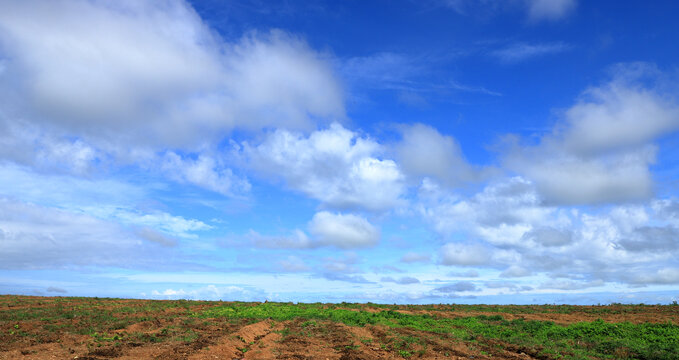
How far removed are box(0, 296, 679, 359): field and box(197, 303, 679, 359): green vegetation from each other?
63 mm

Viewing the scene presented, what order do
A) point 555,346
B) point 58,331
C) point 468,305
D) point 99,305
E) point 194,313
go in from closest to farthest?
point 555,346 < point 58,331 < point 194,313 < point 99,305 < point 468,305

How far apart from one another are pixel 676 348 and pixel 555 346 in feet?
18.7

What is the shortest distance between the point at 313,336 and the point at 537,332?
1556 cm

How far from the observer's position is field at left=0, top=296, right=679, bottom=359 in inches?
819

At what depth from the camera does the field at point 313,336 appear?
20.8 meters

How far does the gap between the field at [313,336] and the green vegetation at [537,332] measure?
0.06 meters

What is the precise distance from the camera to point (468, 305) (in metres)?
53.3

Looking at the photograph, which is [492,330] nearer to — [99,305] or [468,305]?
[468,305]

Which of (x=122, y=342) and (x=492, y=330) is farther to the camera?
(x=492, y=330)

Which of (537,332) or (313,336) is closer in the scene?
(313,336)

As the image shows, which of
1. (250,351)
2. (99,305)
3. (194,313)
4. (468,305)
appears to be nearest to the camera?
(250,351)

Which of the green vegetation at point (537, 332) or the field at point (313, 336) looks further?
the green vegetation at point (537, 332)

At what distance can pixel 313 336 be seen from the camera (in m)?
26.4

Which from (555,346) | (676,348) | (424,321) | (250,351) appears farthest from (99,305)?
(676,348)
